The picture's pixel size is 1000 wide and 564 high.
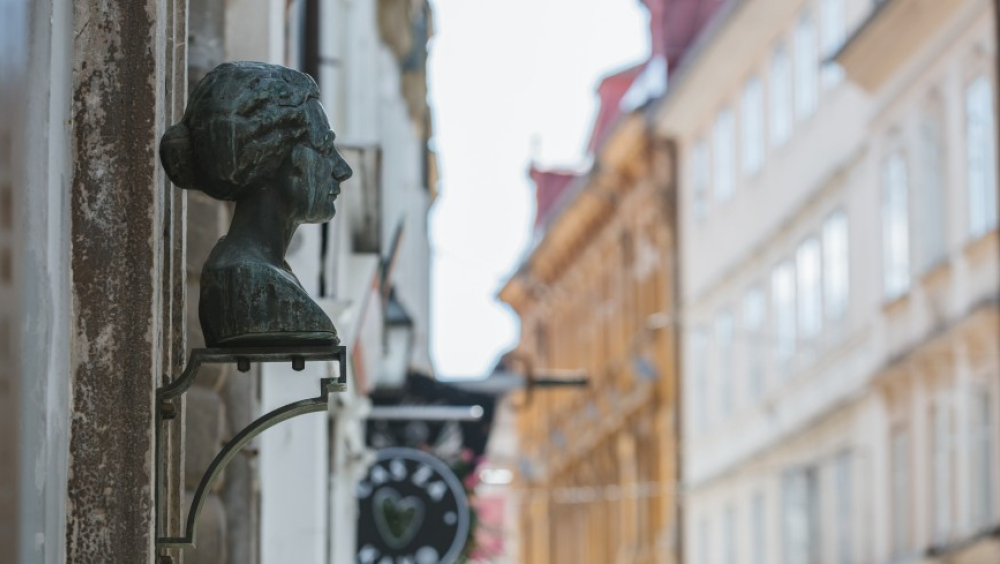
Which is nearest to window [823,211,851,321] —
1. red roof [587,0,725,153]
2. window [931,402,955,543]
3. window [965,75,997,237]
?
window [931,402,955,543]

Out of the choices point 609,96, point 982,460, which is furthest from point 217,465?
point 609,96

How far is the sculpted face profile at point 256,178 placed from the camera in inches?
213

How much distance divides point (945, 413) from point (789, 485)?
305 inches

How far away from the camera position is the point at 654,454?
153 ft

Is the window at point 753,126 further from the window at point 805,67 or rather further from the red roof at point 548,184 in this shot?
the red roof at point 548,184

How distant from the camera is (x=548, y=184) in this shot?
60.8 metres

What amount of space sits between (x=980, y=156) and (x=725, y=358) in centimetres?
1297

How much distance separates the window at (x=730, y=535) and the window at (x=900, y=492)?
9.10 meters

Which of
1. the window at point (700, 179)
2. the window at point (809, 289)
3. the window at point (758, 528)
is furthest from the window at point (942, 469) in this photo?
the window at point (700, 179)

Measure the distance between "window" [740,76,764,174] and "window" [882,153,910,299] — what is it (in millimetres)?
6877

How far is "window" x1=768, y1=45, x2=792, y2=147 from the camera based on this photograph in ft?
124

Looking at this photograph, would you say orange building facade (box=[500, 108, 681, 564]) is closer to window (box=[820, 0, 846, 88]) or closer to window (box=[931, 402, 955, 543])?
window (box=[820, 0, 846, 88])

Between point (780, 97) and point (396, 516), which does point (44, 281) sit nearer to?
point (396, 516)

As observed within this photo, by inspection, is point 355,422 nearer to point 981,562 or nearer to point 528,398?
point 528,398
